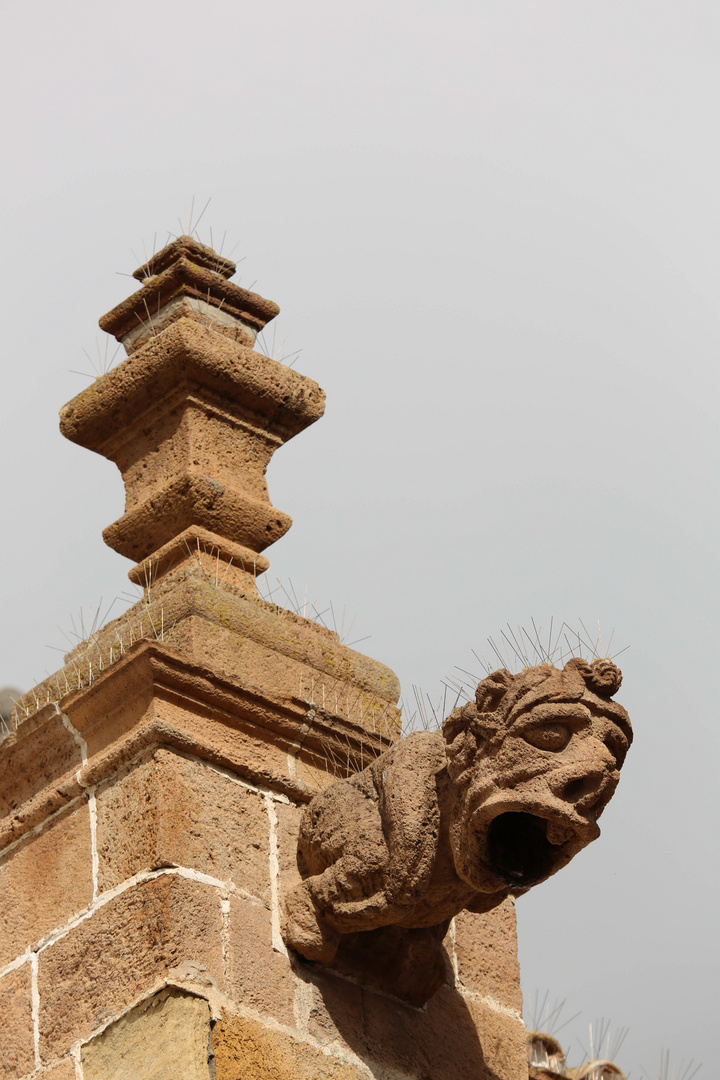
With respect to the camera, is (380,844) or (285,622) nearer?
(380,844)

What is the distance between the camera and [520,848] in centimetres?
546

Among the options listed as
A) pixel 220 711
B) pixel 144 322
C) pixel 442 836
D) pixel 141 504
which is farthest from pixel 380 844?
pixel 144 322

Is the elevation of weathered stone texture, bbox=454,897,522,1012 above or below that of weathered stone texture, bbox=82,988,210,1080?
above

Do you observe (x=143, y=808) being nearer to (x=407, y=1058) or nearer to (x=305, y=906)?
(x=305, y=906)

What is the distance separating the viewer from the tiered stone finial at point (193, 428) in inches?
268

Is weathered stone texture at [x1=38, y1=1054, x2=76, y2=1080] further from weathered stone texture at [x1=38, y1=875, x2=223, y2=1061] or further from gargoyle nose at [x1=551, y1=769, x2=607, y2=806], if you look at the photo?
gargoyle nose at [x1=551, y1=769, x2=607, y2=806]

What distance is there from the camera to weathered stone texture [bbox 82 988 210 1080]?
16.9 ft

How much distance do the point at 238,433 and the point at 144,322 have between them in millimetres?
692

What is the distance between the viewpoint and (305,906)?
5703 mm

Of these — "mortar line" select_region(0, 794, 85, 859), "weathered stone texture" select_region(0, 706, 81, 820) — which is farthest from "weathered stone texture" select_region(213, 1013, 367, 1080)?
"weathered stone texture" select_region(0, 706, 81, 820)

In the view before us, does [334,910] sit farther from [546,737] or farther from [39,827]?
[39,827]

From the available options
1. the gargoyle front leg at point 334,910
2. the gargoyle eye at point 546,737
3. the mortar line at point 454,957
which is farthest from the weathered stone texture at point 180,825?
the gargoyle eye at point 546,737

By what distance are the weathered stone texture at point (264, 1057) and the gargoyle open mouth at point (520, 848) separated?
0.72 meters

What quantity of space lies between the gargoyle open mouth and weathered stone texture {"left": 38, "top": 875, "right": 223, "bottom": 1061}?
786 mm
